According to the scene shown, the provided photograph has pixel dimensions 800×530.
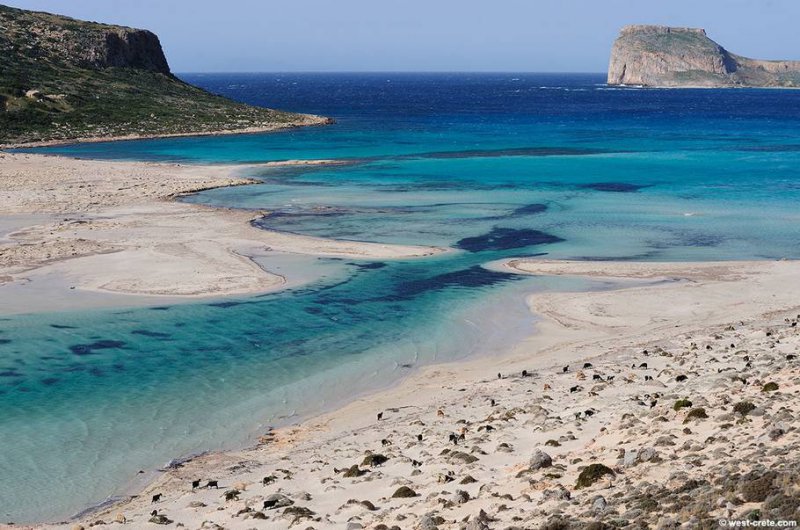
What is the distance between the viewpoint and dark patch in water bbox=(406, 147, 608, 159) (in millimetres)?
71125

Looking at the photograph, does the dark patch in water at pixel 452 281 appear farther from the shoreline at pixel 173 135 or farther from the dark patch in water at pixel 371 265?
the shoreline at pixel 173 135

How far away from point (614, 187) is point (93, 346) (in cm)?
3813

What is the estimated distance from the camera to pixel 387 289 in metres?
30.1

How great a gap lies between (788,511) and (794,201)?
43.1 m

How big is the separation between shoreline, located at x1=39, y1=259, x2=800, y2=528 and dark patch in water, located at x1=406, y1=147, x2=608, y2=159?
4506 centimetres

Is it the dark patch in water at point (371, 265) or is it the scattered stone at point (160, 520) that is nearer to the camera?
the scattered stone at point (160, 520)

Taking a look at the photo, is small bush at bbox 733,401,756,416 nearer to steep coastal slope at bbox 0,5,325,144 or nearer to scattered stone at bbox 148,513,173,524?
scattered stone at bbox 148,513,173,524

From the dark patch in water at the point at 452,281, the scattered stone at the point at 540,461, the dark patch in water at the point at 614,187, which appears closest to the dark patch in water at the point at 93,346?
the dark patch in water at the point at 452,281

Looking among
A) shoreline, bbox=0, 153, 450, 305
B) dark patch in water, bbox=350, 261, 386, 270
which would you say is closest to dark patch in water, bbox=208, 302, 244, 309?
shoreline, bbox=0, 153, 450, 305

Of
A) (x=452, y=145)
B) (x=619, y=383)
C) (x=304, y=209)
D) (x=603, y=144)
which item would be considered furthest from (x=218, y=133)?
(x=619, y=383)

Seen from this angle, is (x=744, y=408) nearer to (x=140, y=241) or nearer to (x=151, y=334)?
(x=151, y=334)

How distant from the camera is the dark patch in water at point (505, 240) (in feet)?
123

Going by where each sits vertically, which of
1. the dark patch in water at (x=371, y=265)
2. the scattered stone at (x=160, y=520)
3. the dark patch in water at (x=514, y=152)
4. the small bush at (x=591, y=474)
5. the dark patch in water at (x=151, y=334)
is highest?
the dark patch in water at (x=514, y=152)

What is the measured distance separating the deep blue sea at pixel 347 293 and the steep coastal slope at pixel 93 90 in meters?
8.53
